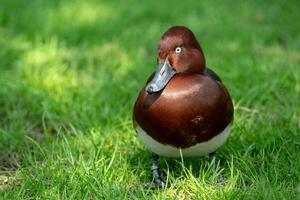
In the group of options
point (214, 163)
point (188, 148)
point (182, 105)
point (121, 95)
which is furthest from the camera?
point (121, 95)

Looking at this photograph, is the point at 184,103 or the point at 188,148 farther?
the point at 188,148

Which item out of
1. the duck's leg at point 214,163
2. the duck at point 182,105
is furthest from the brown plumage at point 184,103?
the duck's leg at point 214,163

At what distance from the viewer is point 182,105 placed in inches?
116

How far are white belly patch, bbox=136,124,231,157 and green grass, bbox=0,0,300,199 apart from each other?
4.0 inches

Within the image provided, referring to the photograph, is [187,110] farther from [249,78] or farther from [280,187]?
[249,78]

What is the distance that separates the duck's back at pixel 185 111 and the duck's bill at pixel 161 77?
24 mm

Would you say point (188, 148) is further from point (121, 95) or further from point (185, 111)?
point (121, 95)

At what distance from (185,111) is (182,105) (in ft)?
0.10

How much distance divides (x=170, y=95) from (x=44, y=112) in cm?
125

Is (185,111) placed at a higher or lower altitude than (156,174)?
higher

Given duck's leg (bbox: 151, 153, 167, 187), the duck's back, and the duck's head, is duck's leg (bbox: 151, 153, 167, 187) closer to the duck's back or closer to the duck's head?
the duck's back

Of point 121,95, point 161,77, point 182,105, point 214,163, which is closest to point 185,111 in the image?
point 182,105

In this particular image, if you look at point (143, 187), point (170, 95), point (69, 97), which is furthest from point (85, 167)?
point (69, 97)

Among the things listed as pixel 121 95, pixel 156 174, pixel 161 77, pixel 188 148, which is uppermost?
pixel 161 77
